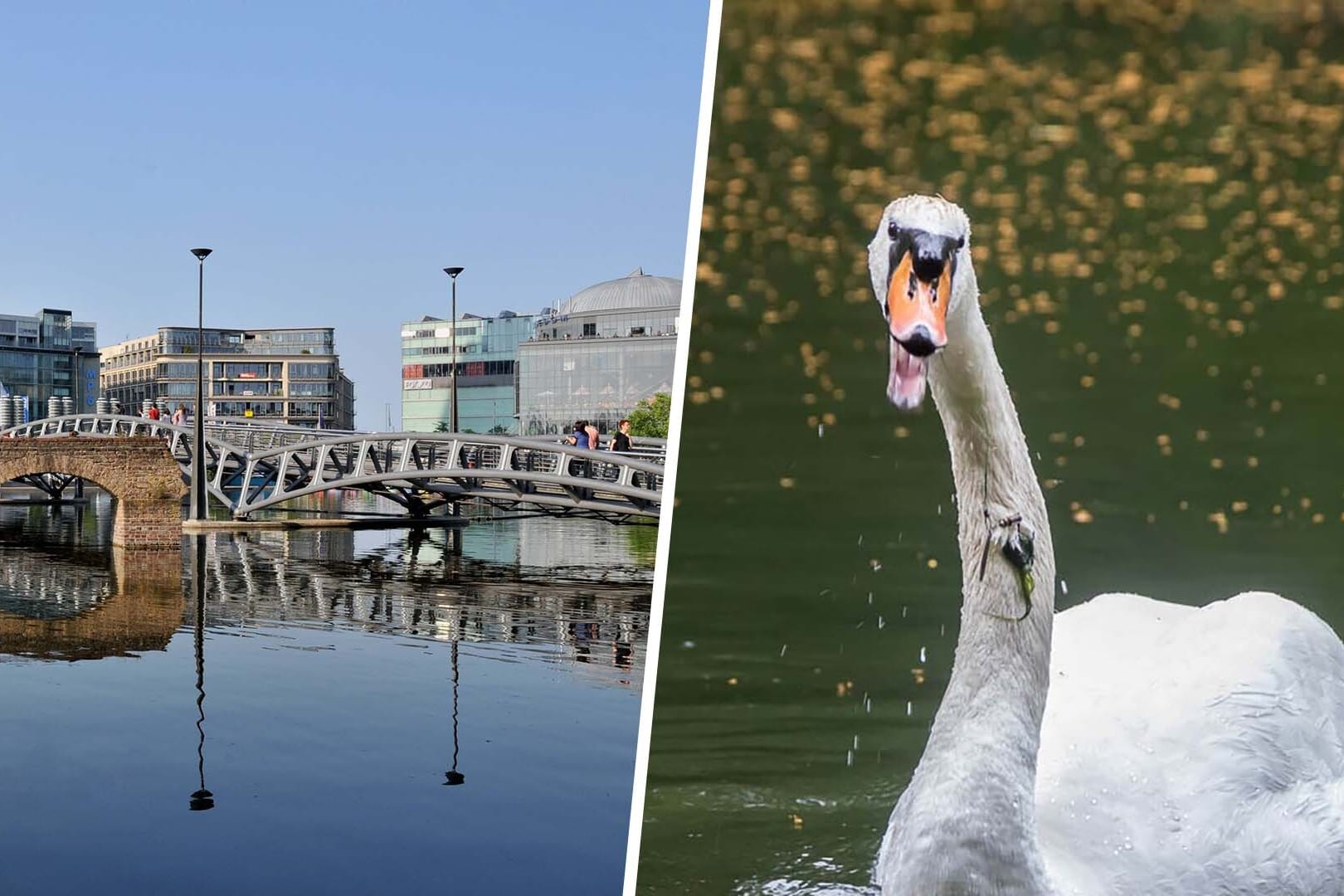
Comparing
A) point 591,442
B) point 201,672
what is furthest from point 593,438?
point 201,672

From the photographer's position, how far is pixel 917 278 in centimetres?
159

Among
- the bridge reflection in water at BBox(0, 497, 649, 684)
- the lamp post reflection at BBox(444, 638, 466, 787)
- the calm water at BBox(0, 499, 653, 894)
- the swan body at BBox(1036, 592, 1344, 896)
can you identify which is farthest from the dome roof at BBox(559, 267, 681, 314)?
the swan body at BBox(1036, 592, 1344, 896)

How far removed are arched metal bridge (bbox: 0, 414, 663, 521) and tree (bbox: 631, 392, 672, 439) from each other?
20.4 metres

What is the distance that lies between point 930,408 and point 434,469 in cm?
1221

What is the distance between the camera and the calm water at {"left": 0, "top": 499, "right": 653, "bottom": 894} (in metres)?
4.25

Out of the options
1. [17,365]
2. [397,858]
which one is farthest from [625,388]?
[397,858]

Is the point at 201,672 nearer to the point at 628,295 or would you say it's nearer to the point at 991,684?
the point at 991,684

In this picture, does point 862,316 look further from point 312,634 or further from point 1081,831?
point 312,634

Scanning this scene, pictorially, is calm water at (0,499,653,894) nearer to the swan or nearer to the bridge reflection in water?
the bridge reflection in water

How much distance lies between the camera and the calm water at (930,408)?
109 inches

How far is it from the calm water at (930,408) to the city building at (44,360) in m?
70.4

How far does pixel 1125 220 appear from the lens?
3.87 meters

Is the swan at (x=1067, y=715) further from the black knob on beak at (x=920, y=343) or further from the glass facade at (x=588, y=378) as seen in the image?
the glass facade at (x=588, y=378)

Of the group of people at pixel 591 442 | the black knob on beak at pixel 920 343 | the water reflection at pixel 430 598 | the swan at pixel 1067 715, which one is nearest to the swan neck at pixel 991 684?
the swan at pixel 1067 715
